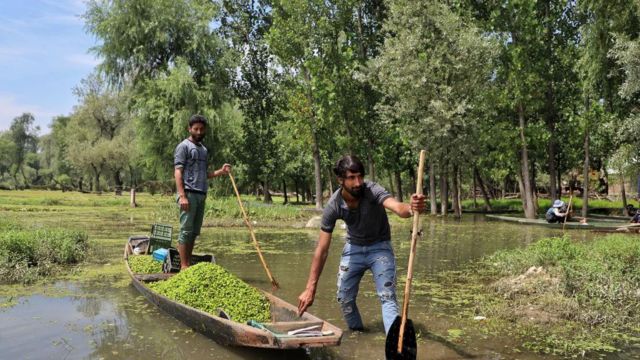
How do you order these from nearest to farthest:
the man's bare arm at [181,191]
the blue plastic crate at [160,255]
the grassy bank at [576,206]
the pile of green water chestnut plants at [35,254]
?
the man's bare arm at [181,191], the pile of green water chestnut plants at [35,254], the blue plastic crate at [160,255], the grassy bank at [576,206]

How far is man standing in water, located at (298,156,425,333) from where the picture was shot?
545 centimetres

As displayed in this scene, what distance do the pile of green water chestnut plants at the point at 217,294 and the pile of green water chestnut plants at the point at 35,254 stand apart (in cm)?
356

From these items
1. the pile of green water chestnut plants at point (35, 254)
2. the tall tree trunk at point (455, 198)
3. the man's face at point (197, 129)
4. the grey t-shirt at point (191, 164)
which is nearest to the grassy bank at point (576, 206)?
the tall tree trunk at point (455, 198)

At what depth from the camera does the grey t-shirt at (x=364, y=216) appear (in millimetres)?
5637

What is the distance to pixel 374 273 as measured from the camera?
5.68m

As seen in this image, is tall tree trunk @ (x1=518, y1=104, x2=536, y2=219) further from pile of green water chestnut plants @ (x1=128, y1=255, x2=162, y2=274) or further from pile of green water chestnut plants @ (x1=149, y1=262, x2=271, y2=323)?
pile of green water chestnut plants @ (x1=149, y1=262, x2=271, y2=323)

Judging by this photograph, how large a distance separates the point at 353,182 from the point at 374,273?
40.7 inches

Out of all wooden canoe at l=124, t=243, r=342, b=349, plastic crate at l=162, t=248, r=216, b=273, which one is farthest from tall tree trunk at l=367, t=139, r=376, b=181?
wooden canoe at l=124, t=243, r=342, b=349

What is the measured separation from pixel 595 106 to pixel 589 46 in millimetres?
4397

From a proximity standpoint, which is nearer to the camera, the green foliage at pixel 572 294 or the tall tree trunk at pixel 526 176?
the green foliage at pixel 572 294

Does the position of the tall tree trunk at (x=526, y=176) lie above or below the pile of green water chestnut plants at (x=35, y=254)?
above

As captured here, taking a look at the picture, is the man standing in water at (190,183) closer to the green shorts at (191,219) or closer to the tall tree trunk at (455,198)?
the green shorts at (191,219)

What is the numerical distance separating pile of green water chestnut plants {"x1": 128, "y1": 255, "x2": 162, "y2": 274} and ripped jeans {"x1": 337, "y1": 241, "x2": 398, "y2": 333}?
14.8ft

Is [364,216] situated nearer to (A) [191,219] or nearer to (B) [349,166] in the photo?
(B) [349,166]
